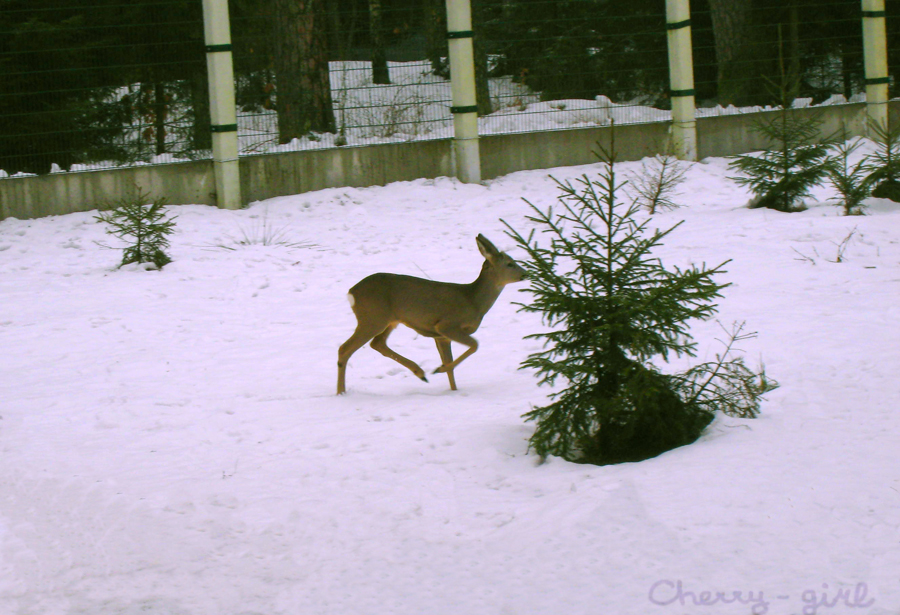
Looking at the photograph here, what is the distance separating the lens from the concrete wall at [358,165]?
1253cm

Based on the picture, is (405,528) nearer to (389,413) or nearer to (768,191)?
(389,413)

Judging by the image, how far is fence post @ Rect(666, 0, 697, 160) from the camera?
47.4 feet

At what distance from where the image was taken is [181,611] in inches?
153

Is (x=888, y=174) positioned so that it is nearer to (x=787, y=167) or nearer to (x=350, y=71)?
(x=787, y=167)

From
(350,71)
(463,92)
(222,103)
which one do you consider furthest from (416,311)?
(350,71)

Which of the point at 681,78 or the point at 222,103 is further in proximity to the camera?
the point at 681,78

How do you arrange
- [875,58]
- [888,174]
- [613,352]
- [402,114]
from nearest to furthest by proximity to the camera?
1. [613,352]
2. [888,174]
3. [402,114]
4. [875,58]

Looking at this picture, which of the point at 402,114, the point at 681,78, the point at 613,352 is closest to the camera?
the point at 613,352

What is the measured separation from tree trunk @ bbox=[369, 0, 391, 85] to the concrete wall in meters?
0.96

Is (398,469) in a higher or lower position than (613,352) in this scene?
lower

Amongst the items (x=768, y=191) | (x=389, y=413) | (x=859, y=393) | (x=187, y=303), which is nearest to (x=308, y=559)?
(x=389, y=413)

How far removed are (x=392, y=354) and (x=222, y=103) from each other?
6923mm

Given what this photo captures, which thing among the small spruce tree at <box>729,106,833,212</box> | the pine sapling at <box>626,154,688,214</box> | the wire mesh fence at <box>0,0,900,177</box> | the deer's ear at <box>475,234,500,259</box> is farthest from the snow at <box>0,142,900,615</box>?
the wire mesh fence at <box>0,0,900,177</box>

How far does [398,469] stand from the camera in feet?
17.3
